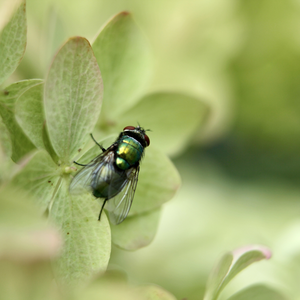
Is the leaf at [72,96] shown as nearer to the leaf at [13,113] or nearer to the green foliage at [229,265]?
the leaf at [13,113]

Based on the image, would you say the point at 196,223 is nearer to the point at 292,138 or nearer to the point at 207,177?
the point at 207,177

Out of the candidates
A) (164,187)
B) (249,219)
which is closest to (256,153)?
(249,219)

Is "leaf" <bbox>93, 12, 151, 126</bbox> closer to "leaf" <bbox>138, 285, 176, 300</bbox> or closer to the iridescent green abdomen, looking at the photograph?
the iridescent green abdomen

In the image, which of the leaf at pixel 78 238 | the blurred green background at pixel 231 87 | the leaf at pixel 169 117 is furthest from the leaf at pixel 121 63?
the blurred green background at pixel 231 87

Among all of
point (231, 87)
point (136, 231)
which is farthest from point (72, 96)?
point (231, 87)

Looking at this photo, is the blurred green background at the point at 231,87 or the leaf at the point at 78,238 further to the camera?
the blurred green background at the point at 231,87

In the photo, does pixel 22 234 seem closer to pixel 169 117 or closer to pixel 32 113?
pixel 32 113
